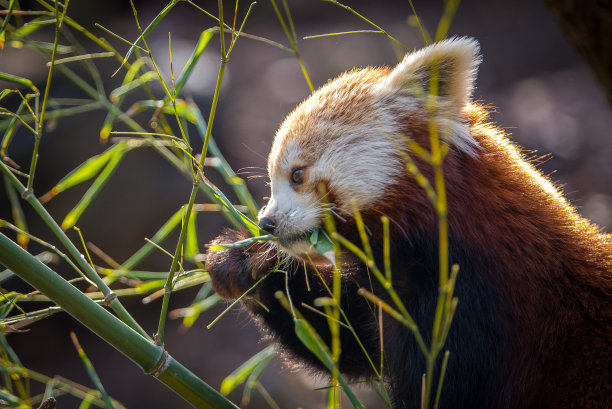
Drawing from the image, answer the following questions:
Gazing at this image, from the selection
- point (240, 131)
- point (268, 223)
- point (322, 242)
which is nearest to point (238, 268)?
point (268, 223)

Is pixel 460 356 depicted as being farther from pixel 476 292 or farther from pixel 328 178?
pixel 328 178

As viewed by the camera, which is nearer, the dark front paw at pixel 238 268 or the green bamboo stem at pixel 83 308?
the green bamboo stem at pixel 83 308

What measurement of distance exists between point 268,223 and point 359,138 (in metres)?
0.34

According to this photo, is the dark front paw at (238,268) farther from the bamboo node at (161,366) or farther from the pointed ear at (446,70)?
the pointed ear at (446,70)

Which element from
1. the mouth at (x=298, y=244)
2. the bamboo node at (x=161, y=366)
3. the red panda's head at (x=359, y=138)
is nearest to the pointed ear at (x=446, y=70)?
the red panda's head at (x=359, y=138)

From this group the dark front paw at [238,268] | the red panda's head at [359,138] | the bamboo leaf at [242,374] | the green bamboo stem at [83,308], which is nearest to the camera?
the green bamboo stem at [83,308]

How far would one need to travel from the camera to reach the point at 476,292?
4.79ft

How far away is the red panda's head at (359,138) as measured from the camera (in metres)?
1.57

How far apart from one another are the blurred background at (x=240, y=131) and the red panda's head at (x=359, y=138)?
2.04 m

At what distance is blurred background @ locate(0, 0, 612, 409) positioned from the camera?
4.17m

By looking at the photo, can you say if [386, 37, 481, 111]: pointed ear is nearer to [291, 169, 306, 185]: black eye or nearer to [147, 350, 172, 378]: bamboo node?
[291, 169, 306, 185]: black eye

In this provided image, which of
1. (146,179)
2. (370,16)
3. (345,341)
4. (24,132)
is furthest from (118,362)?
(370,16)

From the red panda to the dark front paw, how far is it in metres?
0.01

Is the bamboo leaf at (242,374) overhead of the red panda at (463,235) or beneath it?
beneath
